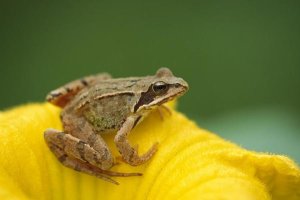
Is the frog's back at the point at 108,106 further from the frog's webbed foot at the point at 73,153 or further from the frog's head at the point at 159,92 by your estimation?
the frog's webbed foot at the point at 73,153

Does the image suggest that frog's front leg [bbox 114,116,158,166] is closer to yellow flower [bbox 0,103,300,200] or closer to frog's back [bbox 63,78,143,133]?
yellow flower [bbox 0,103,300,200]

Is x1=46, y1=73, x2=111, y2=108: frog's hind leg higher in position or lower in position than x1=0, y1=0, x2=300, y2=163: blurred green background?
lower

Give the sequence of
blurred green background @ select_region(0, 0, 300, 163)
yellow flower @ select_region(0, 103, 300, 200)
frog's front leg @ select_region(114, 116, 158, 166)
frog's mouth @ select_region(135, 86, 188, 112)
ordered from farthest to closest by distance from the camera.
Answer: blurred green background @ select_region(0, 0, 300, 163)
frog's mouth @ select_region(135, 86, 188, 112)
frog's front leg @ select_region(114, 116, 158, 166)
yellow flower @ select_region(0, 103, 300, 200)

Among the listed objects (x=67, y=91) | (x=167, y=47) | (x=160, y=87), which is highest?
(x=167, y=47)

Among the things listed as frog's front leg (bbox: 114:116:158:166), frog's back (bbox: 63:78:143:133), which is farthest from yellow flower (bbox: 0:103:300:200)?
frog's back (bbox: 63:78:143:133)

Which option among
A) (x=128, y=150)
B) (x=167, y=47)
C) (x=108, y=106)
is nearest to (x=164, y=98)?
(x=108, y=106)

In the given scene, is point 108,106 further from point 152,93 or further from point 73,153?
point 73,153

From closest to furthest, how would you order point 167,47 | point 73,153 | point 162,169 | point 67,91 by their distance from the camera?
point 162,169 → point 73,153 → point 67,91 → point 167,47
